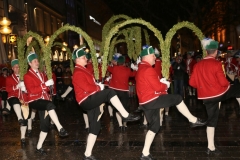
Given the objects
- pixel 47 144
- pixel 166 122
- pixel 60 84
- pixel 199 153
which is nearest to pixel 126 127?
pixel 166 122

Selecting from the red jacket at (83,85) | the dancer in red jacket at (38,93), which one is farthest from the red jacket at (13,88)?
the red jacket at (83,85)

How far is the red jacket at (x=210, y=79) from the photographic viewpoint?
641 centimetres

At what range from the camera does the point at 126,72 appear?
9648 mm

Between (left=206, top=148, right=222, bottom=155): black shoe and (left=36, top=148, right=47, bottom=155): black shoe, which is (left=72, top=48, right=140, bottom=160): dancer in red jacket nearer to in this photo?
(left=36, top=148, right=47, bottom=155): black shoe

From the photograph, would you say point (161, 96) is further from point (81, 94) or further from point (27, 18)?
point (27, 18)

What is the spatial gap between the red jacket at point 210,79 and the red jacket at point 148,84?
851mm

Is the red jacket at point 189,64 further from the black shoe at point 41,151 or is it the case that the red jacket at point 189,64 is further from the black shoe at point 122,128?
the black shoe at point 41,151

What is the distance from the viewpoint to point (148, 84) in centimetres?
618

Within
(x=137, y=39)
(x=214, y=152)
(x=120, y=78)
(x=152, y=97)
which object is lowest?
(x=214, y=152)

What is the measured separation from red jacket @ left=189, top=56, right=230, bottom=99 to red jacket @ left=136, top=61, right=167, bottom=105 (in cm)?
85

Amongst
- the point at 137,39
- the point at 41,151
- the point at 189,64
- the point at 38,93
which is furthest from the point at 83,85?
the point at 189,64

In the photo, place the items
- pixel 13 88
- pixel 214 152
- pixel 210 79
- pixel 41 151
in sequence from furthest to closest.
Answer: pixel 13 88 < pixel 41 151 < pixel 214 152 < pixel 210 79

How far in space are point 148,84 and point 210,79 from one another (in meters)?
1.28

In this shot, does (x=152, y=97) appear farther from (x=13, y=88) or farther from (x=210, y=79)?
(x=13, y=88)
